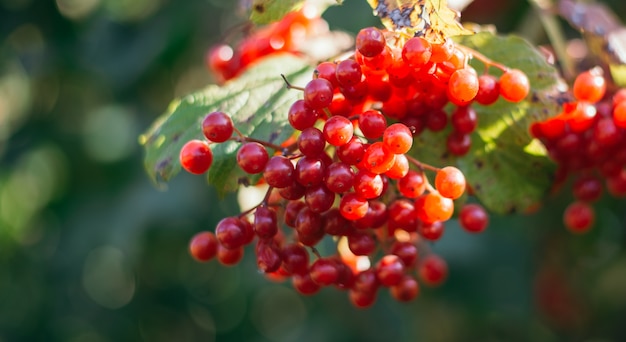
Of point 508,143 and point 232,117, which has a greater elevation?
point 232,117

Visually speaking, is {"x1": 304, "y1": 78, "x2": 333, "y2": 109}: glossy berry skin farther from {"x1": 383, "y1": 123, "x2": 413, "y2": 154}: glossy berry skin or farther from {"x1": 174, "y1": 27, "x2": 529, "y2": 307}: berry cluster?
{"x1": 383, "y1": 123, "x2": 413, "y2": 154}: glossy berry skin

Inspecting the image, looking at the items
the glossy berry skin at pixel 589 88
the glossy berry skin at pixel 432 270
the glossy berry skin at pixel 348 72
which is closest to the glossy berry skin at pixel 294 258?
the glossy berry skin at pixel 348 72

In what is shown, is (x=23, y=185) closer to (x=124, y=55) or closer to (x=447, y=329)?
(x=124, y=55)

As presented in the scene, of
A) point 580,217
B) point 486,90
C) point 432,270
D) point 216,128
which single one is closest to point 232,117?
point 216,128

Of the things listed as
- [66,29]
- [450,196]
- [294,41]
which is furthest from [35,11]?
[450,196]

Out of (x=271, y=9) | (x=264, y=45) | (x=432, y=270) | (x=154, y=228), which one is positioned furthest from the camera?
(x=154, y=228)

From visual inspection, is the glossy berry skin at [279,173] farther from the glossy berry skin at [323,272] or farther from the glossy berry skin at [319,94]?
the glossy berry skin at [323,272]

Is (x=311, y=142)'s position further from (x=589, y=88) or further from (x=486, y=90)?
(x=589, y=88)

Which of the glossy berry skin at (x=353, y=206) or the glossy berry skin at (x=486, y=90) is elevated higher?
the glossy berry skin at (x=486, y=90)
